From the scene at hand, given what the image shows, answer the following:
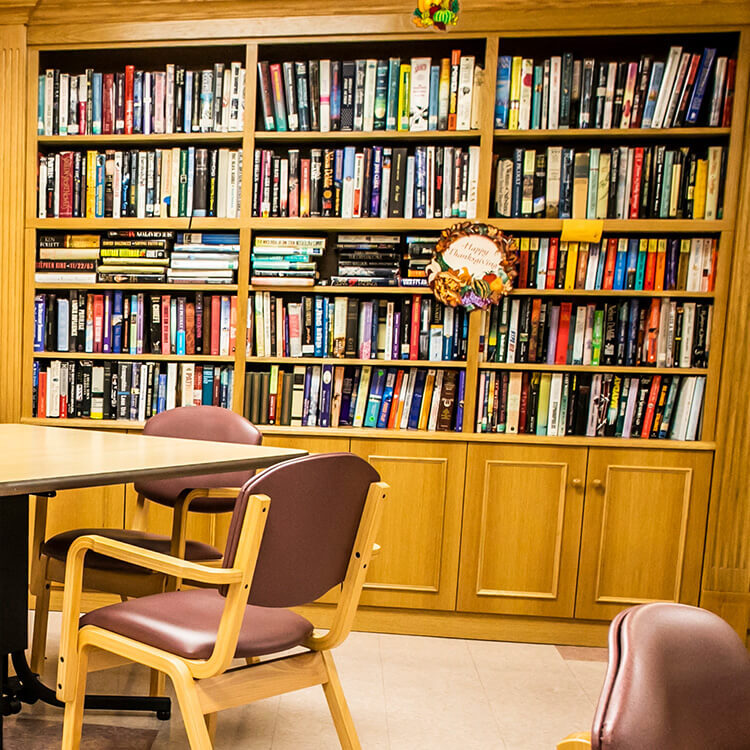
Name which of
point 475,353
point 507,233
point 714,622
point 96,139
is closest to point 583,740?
point 714,622

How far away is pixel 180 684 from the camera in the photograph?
1.26m

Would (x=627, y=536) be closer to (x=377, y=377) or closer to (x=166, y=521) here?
(x=377, y=377)

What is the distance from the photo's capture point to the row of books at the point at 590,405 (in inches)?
112

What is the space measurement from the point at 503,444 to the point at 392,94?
1571mm

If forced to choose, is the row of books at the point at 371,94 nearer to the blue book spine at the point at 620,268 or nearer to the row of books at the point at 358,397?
the blue book spine at the point at 620,268

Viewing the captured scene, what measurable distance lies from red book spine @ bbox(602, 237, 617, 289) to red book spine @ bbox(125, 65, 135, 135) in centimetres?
217

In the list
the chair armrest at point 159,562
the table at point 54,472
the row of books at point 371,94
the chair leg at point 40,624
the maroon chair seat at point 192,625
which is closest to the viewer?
the chair armrest at point 159,562

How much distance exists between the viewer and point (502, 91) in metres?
2.80

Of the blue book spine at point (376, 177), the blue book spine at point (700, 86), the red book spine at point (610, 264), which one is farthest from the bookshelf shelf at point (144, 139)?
the blue book spine at point (700, 86)

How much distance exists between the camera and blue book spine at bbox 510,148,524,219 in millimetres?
2838

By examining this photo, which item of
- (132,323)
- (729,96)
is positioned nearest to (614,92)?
(729,96)

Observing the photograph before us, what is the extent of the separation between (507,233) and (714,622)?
7.37ft

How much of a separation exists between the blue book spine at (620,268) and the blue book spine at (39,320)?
255 cm

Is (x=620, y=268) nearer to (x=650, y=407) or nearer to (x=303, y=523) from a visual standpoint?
(x=650, y=407)
